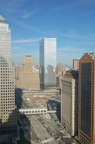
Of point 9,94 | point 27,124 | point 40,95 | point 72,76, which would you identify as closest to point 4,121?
point 9,94

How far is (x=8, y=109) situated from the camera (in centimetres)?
7300

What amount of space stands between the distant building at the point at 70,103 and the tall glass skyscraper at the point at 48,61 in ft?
333

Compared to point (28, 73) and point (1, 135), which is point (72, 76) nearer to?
point (1, 135)

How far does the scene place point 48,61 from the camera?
184 metres

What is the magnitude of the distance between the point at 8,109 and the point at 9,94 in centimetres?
579

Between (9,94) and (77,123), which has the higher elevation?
(9,94)

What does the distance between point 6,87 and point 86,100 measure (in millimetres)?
30180

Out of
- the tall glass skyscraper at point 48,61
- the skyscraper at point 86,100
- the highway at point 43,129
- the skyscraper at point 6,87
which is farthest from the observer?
the tall glass skyscraper at point 48,61

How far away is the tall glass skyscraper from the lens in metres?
182

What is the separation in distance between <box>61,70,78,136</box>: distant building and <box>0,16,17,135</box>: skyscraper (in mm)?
21594

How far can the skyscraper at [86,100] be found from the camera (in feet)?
198

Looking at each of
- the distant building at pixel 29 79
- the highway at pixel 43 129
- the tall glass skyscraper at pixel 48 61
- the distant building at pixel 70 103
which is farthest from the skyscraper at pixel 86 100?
the distant building at pixel 29 79

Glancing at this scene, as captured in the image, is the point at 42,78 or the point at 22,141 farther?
the point at 42,78

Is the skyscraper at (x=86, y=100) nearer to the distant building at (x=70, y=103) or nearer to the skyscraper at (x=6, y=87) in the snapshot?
the distant building at (x=70, y=103)
